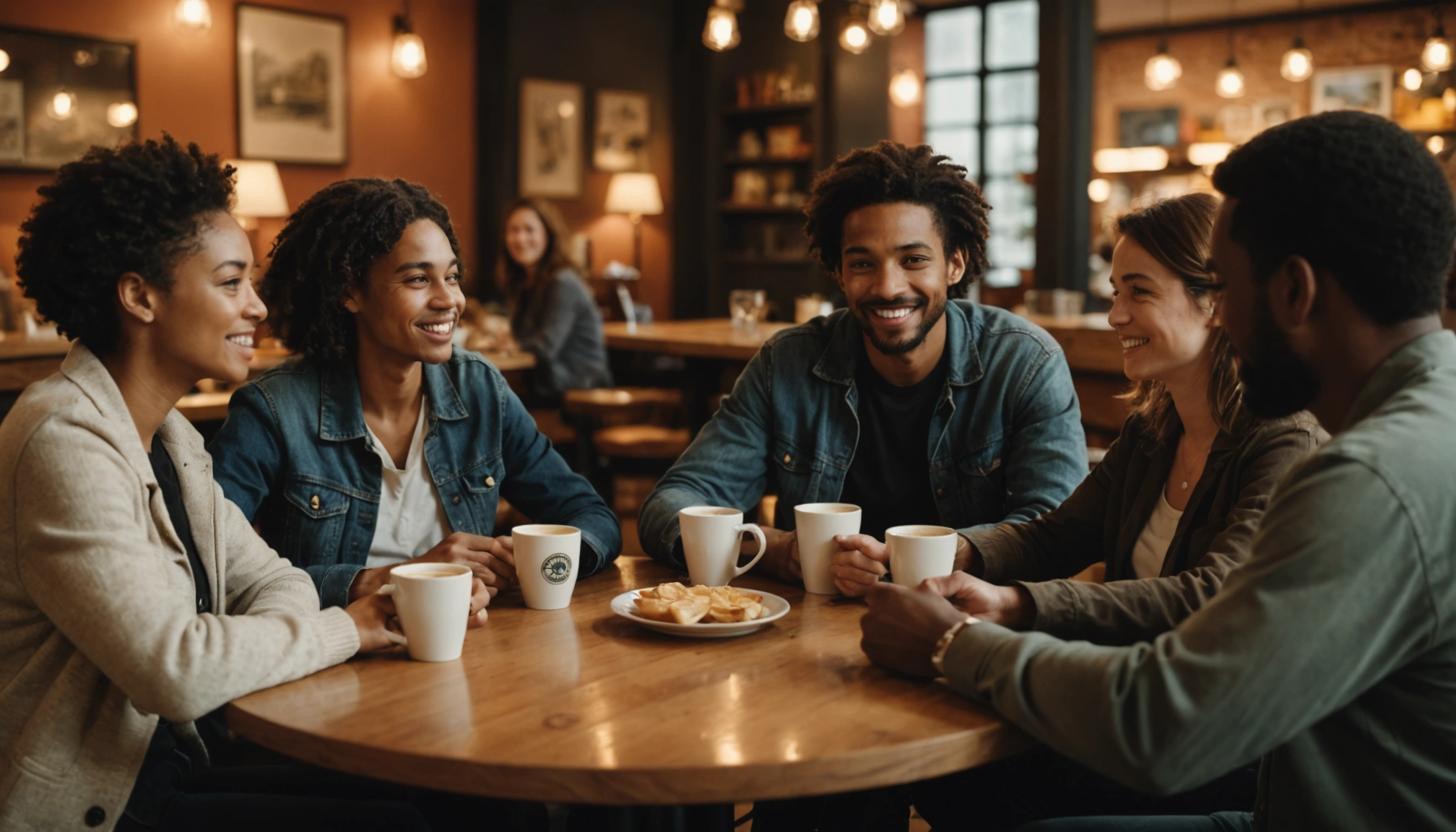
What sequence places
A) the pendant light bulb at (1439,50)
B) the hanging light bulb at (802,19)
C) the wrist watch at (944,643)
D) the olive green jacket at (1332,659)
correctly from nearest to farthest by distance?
the olive green jacket at (1332,659) < the wrist watch at (944,643) < the hanging light bulb at (802,19) < the pendant light bulb at (1439,50)

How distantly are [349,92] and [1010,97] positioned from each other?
611 centimetres

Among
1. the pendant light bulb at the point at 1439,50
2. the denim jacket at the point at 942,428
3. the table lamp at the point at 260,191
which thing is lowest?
the denim jacket at the point at 942,428

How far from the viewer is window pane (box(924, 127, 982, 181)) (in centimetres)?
1133

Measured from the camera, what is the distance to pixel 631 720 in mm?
1114

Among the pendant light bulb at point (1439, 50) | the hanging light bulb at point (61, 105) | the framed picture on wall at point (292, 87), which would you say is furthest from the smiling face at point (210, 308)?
the pendant light bulb at point (1439, 50)

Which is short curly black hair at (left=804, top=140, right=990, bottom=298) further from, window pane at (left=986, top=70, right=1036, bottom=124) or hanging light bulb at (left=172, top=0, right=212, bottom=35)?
window pane at (left=986, top=70, right=1036, bottom=124)

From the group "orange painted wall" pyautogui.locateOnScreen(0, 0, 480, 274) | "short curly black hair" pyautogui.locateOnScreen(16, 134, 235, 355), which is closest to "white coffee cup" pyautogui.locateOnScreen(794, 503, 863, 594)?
"short curly black hair" pyautogui.locateOnScreen(16, 134, 235, 355)

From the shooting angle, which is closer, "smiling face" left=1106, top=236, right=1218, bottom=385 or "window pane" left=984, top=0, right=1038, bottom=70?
"smiling face" left=1106, top=236, right=1218, bottom=385

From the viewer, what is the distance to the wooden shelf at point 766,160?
9117 mm

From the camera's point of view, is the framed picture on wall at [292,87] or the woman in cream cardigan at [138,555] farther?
the framed picture on wall at [292,87]

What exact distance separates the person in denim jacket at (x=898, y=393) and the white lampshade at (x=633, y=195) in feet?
23.0

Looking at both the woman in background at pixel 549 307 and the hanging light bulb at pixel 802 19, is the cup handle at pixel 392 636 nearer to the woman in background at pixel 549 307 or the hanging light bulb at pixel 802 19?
the woman in background at pixel 549 307

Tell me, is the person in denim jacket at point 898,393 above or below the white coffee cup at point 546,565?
above

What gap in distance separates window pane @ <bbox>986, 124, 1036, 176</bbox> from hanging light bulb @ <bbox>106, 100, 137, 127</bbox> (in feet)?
24.6
